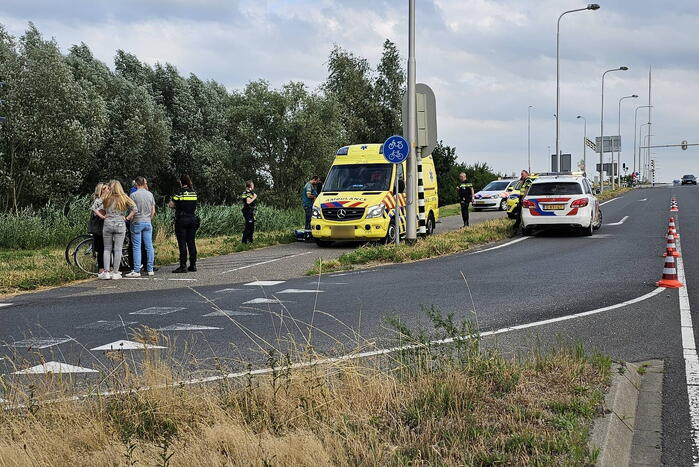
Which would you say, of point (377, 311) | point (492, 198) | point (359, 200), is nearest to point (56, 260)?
point (359, 200)

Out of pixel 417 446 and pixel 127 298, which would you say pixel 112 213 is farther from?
pixel 417 446

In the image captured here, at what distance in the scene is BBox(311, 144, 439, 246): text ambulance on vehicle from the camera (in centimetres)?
1834

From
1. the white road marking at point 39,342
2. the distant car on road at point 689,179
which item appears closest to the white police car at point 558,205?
the white road marking at point 39,342

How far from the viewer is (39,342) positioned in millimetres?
7621

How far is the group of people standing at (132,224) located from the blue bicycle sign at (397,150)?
183 inches

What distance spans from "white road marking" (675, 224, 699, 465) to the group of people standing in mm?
9039

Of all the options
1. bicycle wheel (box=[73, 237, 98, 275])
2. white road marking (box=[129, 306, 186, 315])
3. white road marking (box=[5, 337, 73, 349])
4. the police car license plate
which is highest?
the police car license plate

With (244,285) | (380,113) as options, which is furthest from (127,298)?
(380,113)

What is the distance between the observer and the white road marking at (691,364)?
4734 mm

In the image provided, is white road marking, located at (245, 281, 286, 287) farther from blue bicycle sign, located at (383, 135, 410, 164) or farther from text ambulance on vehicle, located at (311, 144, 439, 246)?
text ambulance on vehicle, located at (311, 144, 439, 246)

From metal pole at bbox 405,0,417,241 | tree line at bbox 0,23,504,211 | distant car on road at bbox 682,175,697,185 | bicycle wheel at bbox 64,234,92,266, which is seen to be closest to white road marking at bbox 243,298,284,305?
bicycle wheel at bbox 64,234,92,266

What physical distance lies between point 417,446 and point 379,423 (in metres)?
0.39

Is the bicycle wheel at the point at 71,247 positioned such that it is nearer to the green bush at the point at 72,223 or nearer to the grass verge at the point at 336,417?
the green bush at the point at 72,223

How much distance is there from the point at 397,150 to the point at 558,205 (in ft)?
21.0
